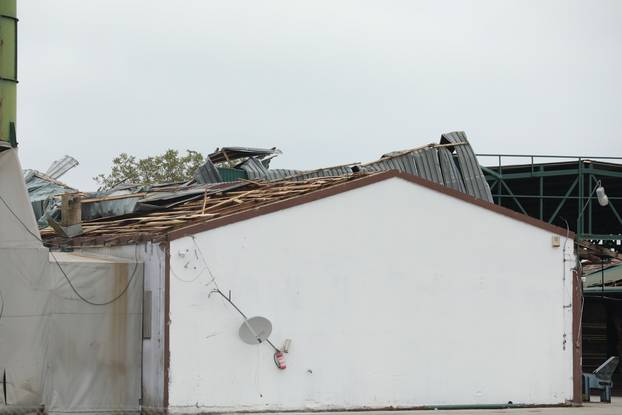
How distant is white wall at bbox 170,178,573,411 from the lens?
62.1 feet

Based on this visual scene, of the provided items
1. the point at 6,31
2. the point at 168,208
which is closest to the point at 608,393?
the point at 168,208

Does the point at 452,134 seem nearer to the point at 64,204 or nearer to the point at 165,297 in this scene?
the point at 64,204

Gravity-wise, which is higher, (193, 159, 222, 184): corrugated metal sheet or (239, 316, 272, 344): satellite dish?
(193, 159, 222, 184): corrugated metal sheet

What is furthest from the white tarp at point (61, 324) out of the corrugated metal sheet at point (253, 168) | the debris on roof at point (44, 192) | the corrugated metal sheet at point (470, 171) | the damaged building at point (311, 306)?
the corrugated metal sheet at point (470, 171)

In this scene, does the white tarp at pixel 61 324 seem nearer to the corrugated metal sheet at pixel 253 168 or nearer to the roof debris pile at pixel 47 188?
the roof debris pile at pixel 47 188

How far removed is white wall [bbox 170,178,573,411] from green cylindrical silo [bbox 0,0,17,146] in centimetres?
360

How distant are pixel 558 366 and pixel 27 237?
36.2 ft

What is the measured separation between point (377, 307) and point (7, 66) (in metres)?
8.19

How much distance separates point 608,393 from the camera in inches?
932

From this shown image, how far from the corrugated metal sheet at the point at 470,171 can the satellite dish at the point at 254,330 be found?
433 inches

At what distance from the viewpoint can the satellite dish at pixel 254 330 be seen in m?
19.0

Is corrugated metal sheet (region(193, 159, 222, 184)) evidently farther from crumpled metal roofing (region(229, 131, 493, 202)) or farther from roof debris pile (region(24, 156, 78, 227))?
roof debris pile (region(24, 156, 78, 227))

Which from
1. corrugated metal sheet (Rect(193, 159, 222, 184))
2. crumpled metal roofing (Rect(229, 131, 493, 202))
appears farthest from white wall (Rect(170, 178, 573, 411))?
corrugated metal sheet (Rect(193, 159, 222, 184))

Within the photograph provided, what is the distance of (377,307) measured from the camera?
20.4m
